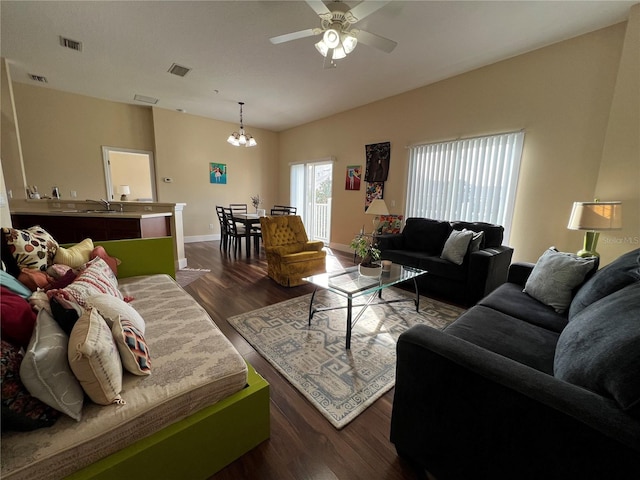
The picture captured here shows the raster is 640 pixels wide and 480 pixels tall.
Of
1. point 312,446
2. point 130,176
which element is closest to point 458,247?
point 312,446

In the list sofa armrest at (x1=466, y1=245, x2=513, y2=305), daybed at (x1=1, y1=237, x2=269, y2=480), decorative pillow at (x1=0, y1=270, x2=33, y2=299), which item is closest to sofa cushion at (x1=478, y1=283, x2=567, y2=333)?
sofa armrest at (x1=466, y1=245, x2=513, y2=305)

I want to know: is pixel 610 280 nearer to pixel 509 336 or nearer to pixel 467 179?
pixel 509 336

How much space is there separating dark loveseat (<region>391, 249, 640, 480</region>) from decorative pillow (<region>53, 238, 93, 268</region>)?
2.32 meters

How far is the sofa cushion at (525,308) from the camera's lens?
1664mm

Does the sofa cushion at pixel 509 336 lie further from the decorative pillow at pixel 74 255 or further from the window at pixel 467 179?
the decorative pillow at pixel 74 255

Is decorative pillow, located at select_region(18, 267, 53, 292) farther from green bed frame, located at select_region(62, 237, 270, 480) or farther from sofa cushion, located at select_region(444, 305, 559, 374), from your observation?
sofa cushion, located at select_region(444, 305, 559, 374)

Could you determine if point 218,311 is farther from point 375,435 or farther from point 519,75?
point 519,75

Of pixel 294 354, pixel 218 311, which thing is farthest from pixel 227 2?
pixel 294 354

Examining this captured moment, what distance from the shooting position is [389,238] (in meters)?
3.81

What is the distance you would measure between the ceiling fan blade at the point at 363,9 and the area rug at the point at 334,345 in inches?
102

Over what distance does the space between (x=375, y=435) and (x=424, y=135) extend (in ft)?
13.7

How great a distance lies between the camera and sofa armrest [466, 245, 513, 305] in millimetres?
2775

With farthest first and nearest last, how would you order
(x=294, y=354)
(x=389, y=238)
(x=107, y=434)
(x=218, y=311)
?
(x=389, y=238) < (x=218, y=311) < (x=294, y=354) < (x=107, y=434)

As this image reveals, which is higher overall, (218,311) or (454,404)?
(454,404)
